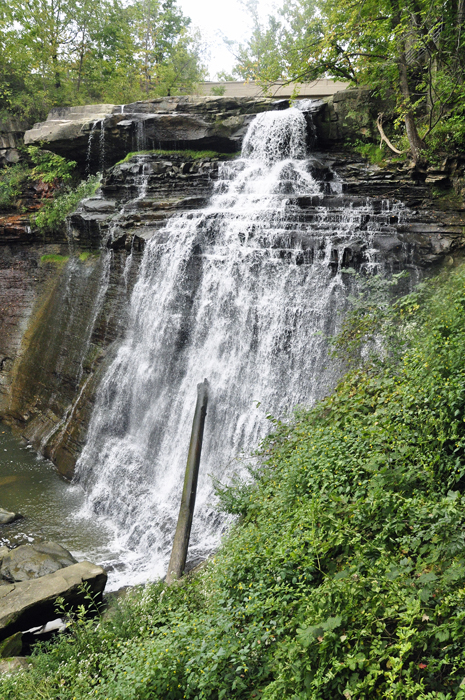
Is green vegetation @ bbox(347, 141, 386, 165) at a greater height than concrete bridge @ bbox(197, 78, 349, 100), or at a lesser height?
lesser

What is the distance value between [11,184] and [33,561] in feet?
54.1

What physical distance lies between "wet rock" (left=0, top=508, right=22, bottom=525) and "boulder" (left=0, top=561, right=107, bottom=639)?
2.88 metres

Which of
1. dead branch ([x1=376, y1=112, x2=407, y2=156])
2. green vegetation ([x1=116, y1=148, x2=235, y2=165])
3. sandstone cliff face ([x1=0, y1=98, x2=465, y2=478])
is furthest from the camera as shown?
green vegetation ([x1=116, y1=148, x2=235, y2=165])

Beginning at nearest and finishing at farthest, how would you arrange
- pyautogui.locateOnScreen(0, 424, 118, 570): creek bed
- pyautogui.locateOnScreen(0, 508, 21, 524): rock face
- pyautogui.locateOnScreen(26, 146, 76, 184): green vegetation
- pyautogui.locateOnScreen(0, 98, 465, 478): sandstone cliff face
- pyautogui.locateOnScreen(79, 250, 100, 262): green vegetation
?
pyautogui.locateOnScreen(0, 424, 118, 570): creek bed < pyautogui.locateOnScreen(0, 508, 21, 524): rock face < pyautogui.locateOnScreen(0, 98, 465, 478): sandstone cliff face < pyautogui.locateOnScreen(79, 250, 100, 262): green vegetation < pyautogui.locateOnScreen(26, 146, 76, 184): green vegetation

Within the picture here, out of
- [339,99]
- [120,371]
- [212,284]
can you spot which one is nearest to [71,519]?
[120,371]

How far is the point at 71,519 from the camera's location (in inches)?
400

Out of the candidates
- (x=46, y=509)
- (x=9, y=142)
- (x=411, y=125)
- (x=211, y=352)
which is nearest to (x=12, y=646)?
(x=46, y=509)

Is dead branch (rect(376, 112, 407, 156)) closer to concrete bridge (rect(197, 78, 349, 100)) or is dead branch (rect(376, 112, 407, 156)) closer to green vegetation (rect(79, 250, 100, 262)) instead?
concrete bridge (rect(197, 78, 349, 100))

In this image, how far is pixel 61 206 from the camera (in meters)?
17.0

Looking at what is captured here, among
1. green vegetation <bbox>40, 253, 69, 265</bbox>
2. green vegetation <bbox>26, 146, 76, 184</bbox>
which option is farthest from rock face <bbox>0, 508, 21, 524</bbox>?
green vegetation <bbox>26, 146, 76, 184</bbox>

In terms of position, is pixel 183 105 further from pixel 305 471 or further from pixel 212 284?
pixel 305 471

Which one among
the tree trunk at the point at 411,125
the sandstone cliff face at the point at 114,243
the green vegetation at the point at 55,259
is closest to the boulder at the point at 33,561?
the sandstone cliff face at the point at 114,243

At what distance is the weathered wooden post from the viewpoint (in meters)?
6.82

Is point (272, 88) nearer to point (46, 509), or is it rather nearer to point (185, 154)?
point (185, 154)
